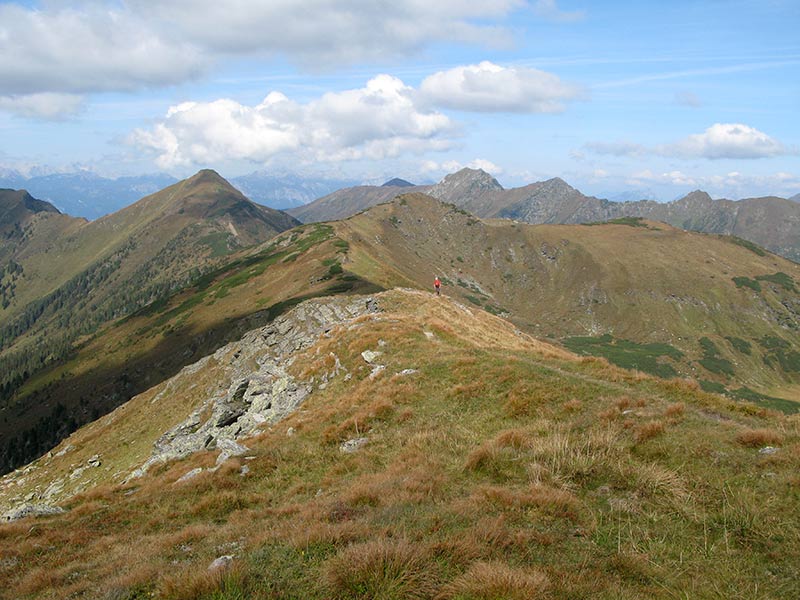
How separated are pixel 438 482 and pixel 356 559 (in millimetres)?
5551

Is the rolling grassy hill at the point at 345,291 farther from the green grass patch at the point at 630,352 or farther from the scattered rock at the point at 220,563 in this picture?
the scattered rock at the point at 220,563

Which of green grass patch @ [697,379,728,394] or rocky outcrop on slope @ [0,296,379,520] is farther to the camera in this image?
green grass patch @ [697,379,728,394]

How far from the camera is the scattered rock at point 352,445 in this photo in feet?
58.2

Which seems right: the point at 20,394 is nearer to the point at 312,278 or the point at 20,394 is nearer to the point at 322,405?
the point at 312,278

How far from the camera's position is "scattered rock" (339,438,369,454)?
58.2 feet

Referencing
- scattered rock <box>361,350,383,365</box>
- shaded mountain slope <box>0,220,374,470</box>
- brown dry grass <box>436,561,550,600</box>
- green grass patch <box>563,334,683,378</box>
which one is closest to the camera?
brown dry grass <box>436,561,550,600</box>

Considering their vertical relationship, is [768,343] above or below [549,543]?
below

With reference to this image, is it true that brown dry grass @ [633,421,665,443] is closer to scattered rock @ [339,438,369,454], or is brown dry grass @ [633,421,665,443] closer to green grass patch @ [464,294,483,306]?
scattered rock @ [339,438,369,454]

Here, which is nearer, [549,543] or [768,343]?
[549,543]

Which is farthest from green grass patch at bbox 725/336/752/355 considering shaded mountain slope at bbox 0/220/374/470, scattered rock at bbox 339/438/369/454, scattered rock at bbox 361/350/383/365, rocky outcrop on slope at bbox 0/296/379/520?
scattered rock at bbox 339/438/369/454

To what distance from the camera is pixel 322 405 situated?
83.5ft

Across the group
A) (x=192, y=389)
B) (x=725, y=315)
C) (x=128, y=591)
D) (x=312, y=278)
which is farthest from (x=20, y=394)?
(x=725, y=315)

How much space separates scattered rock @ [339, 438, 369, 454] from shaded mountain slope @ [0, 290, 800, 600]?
74 millimetres

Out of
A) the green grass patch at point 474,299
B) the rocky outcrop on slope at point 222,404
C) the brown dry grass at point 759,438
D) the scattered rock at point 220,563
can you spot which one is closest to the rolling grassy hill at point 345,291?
the green grass patch at point 474,299
